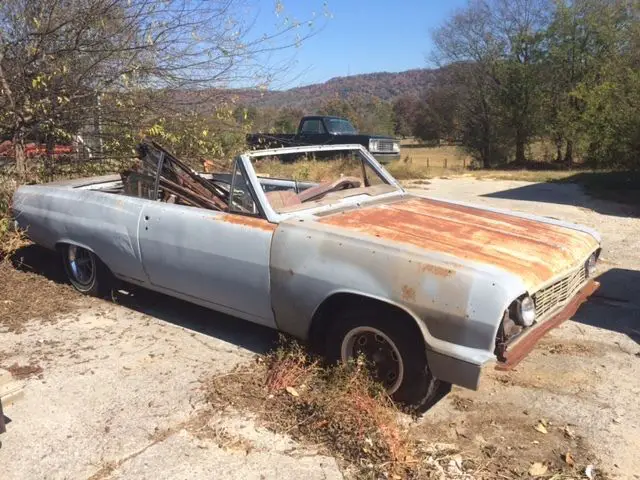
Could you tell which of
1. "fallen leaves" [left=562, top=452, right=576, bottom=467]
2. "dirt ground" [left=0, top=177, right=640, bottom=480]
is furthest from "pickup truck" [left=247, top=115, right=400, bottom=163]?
"fallen leaves" [left=562, top=452, right=576, bottom=467]

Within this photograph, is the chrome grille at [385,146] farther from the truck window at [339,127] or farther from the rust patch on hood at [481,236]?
the rust patch on hood at [481,236]

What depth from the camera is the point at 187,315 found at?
182 inches

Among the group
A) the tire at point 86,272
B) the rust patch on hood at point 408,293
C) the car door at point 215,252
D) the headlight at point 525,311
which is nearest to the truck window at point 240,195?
the car door at point 215,252

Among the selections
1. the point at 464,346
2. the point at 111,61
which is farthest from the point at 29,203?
the point at 464,346

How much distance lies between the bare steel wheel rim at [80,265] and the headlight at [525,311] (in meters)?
3.60

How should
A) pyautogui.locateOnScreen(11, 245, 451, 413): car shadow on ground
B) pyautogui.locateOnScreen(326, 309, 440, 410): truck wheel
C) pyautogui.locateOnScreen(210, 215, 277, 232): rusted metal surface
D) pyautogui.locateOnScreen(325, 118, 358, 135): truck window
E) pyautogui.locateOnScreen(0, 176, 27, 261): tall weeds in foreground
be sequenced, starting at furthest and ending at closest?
pyautogui.locateOnScreen(325, 118, 358, 135): truck window, pyautogui.locateOnScreen(0, 176, 27, 261): tall weeds in foreground, pyautogui.locateOnScreen(11, 245, 451, 413): car shadow on ground, pyautogui.locateOnScreen(210, 215, 277, 232): rusted metal surface, pyautogui.locateOnScreen(326, 309, 440, 410): truck wheel

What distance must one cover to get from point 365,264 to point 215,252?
115 centimetres

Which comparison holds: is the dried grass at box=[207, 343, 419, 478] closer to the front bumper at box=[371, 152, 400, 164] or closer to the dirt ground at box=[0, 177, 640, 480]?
the dirt ground at box=[0, 177, 640, 480]

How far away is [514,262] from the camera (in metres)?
2.98

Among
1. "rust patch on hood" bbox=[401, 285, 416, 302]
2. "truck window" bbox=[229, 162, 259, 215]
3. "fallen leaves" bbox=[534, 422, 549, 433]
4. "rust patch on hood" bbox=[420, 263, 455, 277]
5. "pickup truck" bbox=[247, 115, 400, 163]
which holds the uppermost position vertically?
"pickup truck" bbox=[247, 115, 400, 163]

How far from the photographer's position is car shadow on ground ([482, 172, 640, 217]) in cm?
1010

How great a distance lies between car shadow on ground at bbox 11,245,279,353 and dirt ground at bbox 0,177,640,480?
2 centimetres

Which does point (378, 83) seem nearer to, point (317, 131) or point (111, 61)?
point (317, 131)

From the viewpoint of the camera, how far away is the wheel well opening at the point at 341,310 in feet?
9.74
